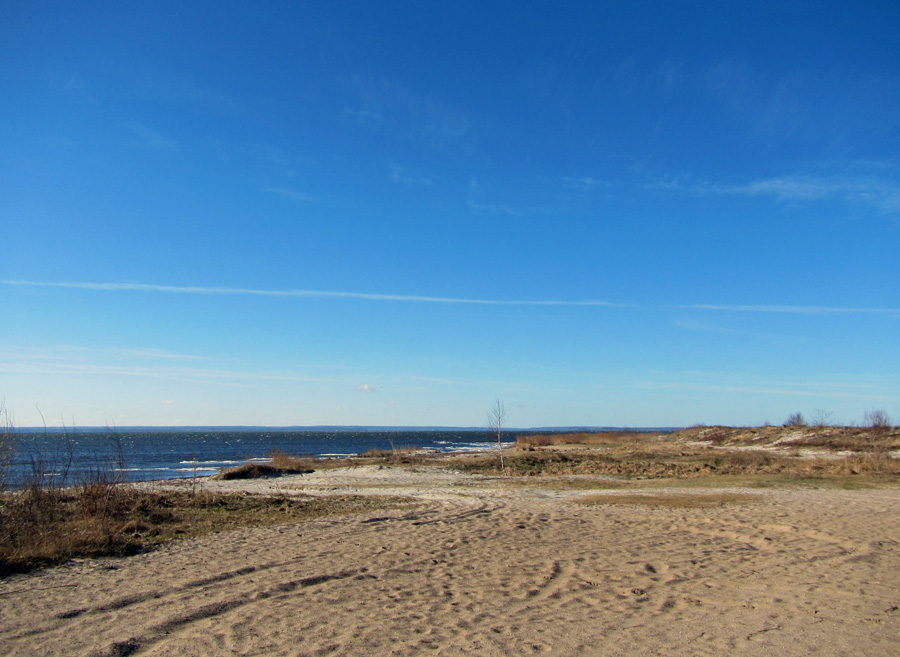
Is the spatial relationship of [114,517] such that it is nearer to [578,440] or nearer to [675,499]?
[675,499]

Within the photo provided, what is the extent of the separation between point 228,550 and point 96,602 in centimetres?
341

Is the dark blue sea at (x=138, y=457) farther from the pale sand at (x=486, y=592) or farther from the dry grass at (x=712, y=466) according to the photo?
the dry grass at (x=712, y=466)

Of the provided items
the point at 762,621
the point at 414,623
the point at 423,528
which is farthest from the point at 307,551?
the point at 762,621

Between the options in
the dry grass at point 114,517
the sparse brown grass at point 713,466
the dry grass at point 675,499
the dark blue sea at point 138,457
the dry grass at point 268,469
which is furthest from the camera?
the dry grass at point 268,469

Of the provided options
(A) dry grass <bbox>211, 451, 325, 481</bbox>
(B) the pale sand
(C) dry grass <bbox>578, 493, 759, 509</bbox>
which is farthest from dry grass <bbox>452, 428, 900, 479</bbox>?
(B) the pale sand

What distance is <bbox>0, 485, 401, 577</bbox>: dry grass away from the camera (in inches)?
416

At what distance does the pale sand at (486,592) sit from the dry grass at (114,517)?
0.74 metres

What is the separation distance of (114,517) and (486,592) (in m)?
10.1

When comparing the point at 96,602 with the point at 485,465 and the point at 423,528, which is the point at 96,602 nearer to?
the point at 423,528

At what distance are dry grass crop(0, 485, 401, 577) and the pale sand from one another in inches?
29.2

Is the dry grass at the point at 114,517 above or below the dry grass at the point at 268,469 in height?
above

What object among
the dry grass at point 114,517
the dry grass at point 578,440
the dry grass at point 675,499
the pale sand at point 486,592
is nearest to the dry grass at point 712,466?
the dry grass at point 675,499

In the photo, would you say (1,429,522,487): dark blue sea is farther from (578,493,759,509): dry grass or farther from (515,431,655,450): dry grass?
(578,493,759,509): dry grass

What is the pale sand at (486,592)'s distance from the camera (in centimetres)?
664
